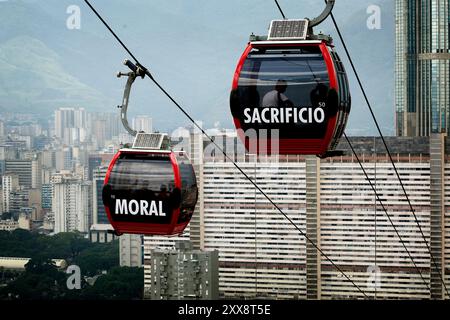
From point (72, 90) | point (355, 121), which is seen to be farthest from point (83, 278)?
point (72, 90)

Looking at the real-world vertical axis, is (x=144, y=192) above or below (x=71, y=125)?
below

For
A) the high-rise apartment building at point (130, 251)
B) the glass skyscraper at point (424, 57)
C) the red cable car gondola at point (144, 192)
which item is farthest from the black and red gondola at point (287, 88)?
the glass skyscraper at point (424, 57)

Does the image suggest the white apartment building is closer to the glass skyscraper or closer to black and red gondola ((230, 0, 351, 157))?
the glass skyscraper

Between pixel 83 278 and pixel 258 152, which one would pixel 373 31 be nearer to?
pixel 83 278

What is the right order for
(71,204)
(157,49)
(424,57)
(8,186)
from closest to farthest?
(71,204), (8,186), (424,57), (157,49)

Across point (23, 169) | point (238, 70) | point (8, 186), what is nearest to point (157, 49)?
point (23, 169)

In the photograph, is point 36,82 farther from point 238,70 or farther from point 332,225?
point 238,70

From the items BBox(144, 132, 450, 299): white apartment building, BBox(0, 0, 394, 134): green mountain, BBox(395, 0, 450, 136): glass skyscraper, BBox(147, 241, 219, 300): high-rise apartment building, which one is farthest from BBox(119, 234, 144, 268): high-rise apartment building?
BBox(395, 0, 450, 136): glass skyscraper
